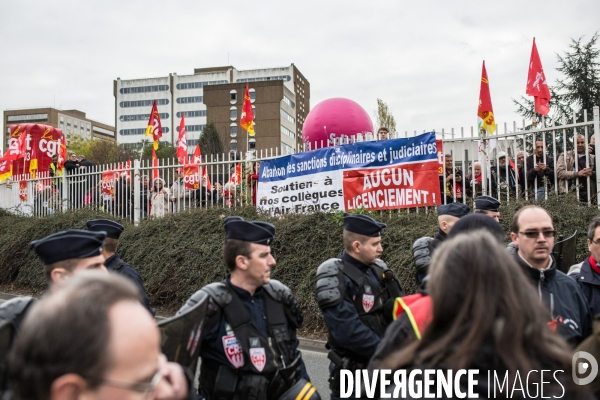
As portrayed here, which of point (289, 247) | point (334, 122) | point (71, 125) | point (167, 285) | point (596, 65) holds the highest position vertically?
point (71, 125)

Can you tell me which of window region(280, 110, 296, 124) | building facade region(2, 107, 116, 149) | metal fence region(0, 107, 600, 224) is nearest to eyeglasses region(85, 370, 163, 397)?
metal fence region(0, 107, 600, 224)

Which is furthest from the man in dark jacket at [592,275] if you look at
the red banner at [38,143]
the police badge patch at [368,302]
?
the red banner at [38,143]

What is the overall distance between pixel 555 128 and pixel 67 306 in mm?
8010

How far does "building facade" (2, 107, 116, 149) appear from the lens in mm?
124519

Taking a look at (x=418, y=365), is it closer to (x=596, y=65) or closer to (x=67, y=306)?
(x=67, y=306)

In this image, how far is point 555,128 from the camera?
7973mm

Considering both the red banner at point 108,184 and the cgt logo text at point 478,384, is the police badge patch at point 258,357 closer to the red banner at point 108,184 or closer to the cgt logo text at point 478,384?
the cgt logo text at point 478,384

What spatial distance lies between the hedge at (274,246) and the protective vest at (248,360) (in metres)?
4.58

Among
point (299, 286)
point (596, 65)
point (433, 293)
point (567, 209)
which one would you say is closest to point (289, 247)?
point (299, 286)

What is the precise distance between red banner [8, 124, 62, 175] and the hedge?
681 cm

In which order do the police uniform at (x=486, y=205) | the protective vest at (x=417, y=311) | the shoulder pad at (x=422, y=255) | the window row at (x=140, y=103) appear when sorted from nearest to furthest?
the protective vest at (x=417, y=311), the shoulder pad at (x=422, y=255), the police uniform at (x=486, y=205), the window row at (x=140, y=103)

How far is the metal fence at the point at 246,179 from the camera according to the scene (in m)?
7.96

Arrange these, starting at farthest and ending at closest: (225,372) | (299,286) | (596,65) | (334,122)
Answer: (596,65)
(334,122)
(299,286)
(225,372)

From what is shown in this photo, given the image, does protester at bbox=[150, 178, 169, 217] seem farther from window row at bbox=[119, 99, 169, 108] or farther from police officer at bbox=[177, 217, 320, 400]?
window row at bbox=[119, 99, 169, 108]
